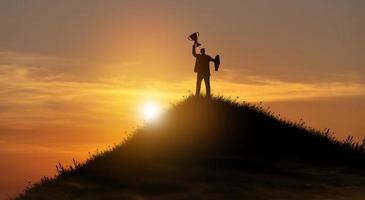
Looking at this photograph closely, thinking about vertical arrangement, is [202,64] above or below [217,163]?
above

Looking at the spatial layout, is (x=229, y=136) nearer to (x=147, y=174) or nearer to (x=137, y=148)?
(x=137, y=148)

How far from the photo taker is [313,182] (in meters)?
20.1

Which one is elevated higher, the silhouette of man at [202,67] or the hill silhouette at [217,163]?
the silhouette of man at [202,67]

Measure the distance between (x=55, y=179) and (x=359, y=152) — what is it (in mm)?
13465

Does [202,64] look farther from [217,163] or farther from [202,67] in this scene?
[217,163]

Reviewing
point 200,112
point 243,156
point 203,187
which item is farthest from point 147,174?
point 200,112

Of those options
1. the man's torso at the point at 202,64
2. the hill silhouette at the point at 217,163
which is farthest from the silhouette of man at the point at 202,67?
the hill silhouette at the point at 217,163

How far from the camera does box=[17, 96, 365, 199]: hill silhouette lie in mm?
18444

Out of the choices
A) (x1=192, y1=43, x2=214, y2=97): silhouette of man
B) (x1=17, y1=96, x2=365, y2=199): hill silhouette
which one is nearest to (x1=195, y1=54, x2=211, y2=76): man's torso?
(x1=192, y1=43, x2=214, y2=97): silhouette of man

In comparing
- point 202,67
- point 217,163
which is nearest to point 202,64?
point 202,67

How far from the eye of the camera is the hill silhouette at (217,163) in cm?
1844

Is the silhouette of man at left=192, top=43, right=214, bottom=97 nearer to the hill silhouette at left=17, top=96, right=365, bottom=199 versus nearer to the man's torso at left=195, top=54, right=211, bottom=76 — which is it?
the man's torso at left=195, top=54, right=211, bottom=76

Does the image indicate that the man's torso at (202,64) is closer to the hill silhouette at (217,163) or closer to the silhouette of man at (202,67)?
the silhouette of man at (202,67)

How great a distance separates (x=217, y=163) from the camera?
22516mm
